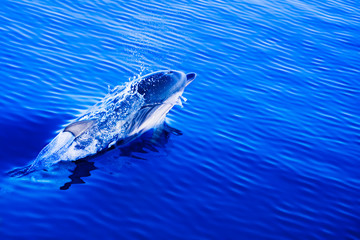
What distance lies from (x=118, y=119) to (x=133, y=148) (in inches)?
33.1

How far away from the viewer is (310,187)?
1327cm

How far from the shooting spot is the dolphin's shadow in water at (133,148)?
40.1ft

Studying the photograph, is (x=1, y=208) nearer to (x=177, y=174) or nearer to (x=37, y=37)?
(x=177, y=174)

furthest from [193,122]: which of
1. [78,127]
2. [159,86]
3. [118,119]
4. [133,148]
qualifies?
[78,127]

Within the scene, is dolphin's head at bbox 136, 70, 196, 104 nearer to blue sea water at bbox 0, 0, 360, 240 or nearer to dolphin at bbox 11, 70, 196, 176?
dolphin at bbox 11, 70, 196, 176

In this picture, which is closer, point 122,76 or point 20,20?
point 122,76

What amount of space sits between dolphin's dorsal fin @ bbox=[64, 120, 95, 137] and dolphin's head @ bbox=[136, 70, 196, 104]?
171 cm

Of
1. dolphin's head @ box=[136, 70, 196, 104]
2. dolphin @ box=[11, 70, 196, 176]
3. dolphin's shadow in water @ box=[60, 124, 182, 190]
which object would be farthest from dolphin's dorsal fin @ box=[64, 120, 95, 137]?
dolphin's head @ box=[136, 70, 196, 104]

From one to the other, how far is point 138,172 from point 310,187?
14.0 ft

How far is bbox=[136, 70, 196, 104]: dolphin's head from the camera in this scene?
14.0 meters

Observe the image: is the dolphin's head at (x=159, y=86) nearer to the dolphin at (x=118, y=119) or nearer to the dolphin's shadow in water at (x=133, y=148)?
the dolphin at (x=118, y=119)

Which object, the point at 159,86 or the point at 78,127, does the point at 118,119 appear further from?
the point at 159,86

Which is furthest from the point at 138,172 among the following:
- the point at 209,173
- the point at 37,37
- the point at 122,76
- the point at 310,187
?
the point at 37,37

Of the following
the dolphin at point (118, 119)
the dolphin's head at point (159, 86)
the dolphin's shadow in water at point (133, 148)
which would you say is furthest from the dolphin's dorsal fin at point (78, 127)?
the dolphin's head at point (159, 86)
